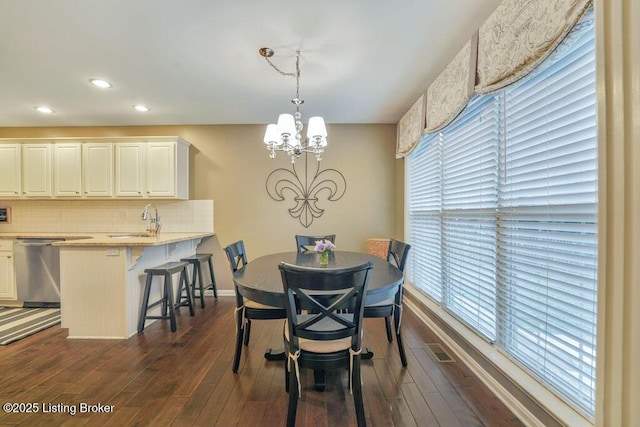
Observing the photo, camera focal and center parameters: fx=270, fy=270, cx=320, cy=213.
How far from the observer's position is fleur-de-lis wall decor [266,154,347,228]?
12.8ft

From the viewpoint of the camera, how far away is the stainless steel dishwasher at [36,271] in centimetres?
339

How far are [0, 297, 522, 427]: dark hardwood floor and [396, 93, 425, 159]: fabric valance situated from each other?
2.07m

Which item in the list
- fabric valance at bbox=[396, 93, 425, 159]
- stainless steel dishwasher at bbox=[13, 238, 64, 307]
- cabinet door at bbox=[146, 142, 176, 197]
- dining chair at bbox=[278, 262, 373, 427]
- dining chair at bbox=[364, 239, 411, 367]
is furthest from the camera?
cabinet door at bbox=[146, 142, 176, 197]

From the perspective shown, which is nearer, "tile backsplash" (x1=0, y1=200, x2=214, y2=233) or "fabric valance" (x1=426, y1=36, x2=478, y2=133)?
"fabric valance" (x1=426, y1=36, x2=478, y2=133)

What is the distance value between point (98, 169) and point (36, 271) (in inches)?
57.9

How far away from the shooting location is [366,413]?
1.59 m

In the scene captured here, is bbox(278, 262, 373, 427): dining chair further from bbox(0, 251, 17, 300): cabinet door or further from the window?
bbox(0, 251, 17, 300): cabinet door

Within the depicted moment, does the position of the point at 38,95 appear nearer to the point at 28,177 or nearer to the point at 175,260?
the point at 28,177

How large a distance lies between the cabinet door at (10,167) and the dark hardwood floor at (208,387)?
2.45 m

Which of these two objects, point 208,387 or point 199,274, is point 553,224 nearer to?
point 208,387

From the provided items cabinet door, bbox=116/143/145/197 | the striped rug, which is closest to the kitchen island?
the striped rug

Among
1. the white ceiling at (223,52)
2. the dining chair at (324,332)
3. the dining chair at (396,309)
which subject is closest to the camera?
the dining chair at (324,332)

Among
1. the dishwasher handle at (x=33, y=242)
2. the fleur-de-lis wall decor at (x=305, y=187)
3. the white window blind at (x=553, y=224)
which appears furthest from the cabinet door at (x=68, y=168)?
the white window blind at (x=553, y=224)

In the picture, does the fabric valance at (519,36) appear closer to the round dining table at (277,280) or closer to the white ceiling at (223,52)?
the white ceiling at (223,52)
